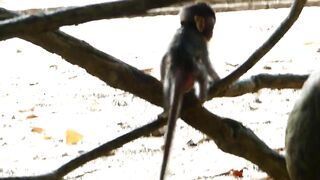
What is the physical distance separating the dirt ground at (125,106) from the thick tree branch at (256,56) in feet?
2.69

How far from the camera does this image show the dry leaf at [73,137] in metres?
2.69

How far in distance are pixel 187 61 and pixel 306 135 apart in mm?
391

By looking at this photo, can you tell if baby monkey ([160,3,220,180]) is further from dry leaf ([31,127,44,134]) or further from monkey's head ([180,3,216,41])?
dry leaf ([31,127,44,134])

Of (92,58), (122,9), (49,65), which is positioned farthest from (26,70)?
(122,9)

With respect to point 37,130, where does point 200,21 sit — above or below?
above

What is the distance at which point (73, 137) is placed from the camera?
A: 2.73 metres

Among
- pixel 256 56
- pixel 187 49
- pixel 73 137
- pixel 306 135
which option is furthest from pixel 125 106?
pixel 306 135

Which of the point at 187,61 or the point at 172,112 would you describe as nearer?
the point at 172,112

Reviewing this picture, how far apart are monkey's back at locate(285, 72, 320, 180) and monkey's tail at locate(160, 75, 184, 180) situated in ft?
0.66

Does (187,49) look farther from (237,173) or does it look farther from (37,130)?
(37,130)

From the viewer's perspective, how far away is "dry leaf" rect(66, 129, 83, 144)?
2.69 metres

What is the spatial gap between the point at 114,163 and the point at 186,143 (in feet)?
0.97

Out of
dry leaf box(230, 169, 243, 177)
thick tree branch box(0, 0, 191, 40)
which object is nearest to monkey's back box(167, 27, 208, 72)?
thick tree branch box(0, 0, 191, 40)

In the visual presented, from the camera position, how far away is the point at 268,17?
4.76 meters
